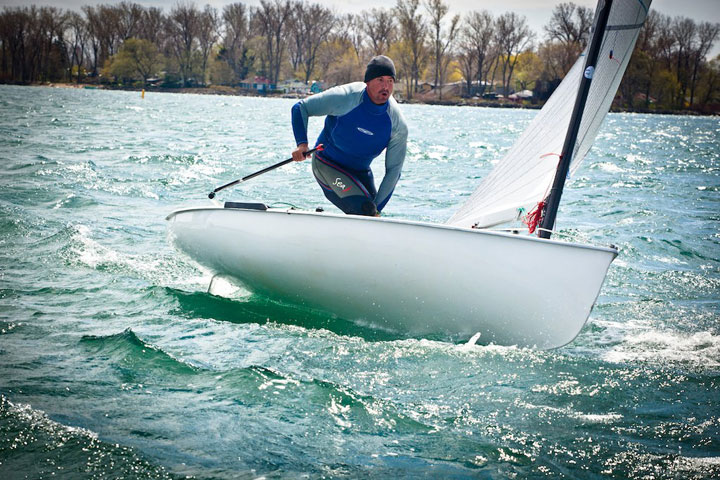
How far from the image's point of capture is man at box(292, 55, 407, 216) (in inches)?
172

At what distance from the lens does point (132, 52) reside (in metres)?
84.9

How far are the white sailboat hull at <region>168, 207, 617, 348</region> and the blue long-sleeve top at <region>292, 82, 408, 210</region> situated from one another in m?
0.80

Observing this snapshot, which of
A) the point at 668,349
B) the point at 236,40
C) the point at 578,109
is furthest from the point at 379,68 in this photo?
the point at 236,40

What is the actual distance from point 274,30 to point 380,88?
92039mm

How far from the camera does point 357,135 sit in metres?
4.53

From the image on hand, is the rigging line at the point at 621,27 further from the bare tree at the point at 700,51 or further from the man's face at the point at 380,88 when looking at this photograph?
the bare tree at the point at 700,51

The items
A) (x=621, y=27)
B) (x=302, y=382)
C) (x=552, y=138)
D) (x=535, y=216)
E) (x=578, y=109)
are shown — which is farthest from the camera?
(x=552, y=138)

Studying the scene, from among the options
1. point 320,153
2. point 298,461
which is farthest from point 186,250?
point 298,461

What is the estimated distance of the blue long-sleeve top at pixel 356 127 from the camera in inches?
173

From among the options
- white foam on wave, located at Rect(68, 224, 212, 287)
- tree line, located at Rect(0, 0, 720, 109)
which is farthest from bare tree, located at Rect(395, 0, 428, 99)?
white foam on wave, located at Rect(68, 224, 212, 287)

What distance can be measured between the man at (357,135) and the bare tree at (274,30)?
89450 mm

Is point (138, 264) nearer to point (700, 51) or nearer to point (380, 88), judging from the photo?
point (380, 88)

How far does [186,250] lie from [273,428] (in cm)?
222

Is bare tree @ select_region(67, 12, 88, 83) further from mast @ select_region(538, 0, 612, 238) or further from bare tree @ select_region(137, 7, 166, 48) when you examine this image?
mast @ select_region(538, 0, 612, 238)
